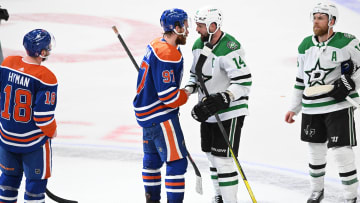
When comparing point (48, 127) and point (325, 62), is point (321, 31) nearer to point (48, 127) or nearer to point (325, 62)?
point (325, 62)

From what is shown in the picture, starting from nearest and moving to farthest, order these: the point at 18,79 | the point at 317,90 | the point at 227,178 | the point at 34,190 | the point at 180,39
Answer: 1. the point at 18,79
2. the point at 34,190
3. the point at 180,39
4. the point at 227,178
5. the point at 317,90

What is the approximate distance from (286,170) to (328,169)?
1.10 feet

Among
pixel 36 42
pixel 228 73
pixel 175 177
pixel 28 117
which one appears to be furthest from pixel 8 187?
pixel 228 73

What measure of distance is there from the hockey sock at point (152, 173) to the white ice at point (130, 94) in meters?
0.37

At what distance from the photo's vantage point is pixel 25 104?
3.67 meters

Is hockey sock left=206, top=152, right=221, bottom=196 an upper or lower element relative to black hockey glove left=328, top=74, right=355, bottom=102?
lower

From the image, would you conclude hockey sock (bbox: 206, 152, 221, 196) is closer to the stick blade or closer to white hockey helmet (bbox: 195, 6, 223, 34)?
the stick blade

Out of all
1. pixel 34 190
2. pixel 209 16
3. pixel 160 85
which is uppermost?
pixel 209 16

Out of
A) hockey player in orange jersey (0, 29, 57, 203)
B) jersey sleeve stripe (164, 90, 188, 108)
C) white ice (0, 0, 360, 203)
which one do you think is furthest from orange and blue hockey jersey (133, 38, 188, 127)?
white ice (0, 0, 360, 203)

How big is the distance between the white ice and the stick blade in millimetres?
795

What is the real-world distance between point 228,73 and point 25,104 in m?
1.23

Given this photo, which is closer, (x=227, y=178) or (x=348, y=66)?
(x=227, y=178)

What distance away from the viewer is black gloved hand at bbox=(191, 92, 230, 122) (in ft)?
12.8

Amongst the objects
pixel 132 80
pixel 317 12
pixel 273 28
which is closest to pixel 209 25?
pixel 317 12
